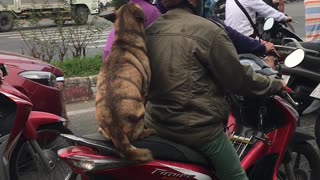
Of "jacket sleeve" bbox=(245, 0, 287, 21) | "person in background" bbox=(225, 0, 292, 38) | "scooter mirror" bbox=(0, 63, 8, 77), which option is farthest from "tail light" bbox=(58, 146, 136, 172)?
"jacket sleeve" bbox=(245, 0, 287, 21)

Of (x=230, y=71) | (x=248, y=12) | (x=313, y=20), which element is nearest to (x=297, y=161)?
(x=230, y=71)

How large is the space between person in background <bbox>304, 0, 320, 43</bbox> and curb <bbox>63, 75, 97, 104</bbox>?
9.92 feet

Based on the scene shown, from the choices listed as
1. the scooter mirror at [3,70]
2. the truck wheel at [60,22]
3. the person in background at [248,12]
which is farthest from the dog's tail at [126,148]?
the truck wheel at [60,22]

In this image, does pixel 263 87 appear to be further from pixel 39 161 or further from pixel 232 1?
pixel 232 1

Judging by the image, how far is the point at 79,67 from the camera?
27.8 ft

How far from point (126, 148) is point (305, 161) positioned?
177 centimetres

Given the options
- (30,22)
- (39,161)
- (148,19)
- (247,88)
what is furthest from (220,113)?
(30,22)

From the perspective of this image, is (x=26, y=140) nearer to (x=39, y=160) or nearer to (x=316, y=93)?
(x=39, y=160)

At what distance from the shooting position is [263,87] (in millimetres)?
3000

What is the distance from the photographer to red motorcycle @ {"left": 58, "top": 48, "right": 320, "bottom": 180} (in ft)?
8.55

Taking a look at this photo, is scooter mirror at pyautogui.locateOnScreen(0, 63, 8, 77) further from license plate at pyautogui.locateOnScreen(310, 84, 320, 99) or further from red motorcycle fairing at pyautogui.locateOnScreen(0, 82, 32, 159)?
license plate at pyautogui.locateOnScreen(310, 84, 320, 99)

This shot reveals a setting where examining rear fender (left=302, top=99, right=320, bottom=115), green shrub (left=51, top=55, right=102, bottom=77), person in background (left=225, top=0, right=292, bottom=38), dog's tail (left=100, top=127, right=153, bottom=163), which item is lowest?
green shrub (left=51, top=55, right=102, bottom=77)

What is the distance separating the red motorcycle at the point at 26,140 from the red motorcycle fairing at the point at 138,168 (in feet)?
3.24

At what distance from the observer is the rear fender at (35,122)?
377 centimetres
